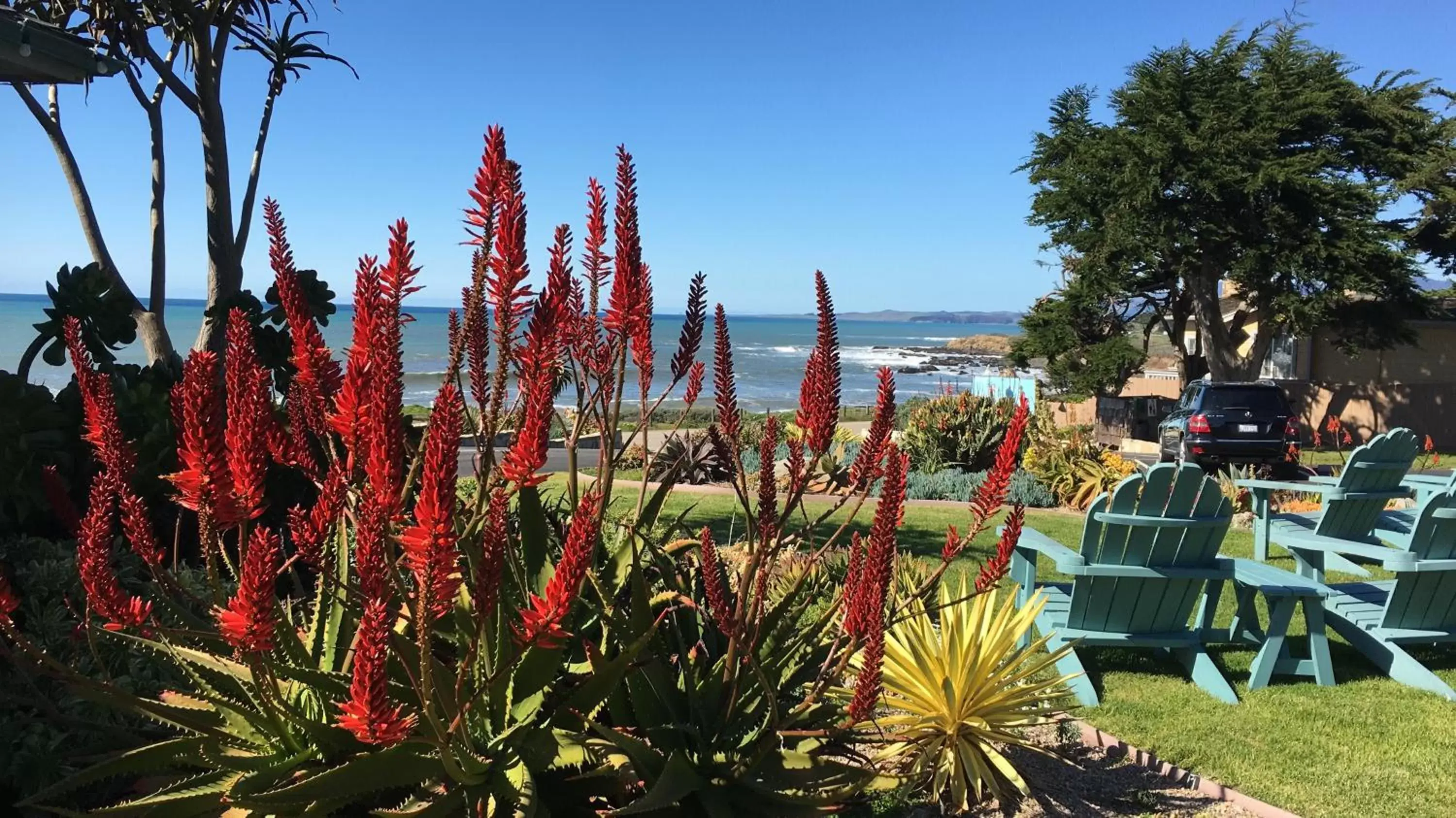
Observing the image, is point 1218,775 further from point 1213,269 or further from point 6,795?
point 1213,269

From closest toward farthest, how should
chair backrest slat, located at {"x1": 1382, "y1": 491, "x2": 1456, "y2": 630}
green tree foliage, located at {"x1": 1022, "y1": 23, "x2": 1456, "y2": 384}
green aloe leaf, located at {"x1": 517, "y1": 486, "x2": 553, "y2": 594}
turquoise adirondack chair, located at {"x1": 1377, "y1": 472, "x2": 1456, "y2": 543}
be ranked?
green aloe leaf, located at {"x1": 517, "y1": 486, "x2": 553, "y2": 594}, chair backrest slat, located at {"x1": 1382, "y1": 491, "x2": 1456, "y2": 630}, turquoise adirondack chair, located at {"x1": 1377, "y1": 472, "x2": 1456, "y2": 543}, green tree foliage, located at {"x1": 1022, "y1": 23, "x2": 1456, "y2": 384}

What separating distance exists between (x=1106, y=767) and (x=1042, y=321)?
968 inches

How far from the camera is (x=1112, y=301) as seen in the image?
2650cm

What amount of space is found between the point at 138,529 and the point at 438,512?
1.11 m

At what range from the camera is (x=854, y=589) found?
2.25 m

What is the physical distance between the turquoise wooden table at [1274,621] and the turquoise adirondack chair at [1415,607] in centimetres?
26

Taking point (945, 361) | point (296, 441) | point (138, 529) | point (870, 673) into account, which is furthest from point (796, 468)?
point (945, 361)

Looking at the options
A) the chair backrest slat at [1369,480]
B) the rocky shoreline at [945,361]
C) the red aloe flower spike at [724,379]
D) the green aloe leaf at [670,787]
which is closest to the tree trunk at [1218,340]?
the chair backrest slat at [1369,480]

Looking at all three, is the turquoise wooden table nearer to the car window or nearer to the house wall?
the car window

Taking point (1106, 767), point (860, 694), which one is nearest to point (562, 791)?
point (860, 694)

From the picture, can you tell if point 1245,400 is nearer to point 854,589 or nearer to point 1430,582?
point 1430,582

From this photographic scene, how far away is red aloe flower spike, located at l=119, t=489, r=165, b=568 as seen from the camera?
6.59 feet

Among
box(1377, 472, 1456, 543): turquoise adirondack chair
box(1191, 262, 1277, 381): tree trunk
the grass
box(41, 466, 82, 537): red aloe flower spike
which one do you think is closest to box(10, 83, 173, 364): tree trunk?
box(41, 466, 82, 537): red aloe flower spike

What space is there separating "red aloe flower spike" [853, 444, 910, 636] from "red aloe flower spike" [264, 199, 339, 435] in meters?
1.20
